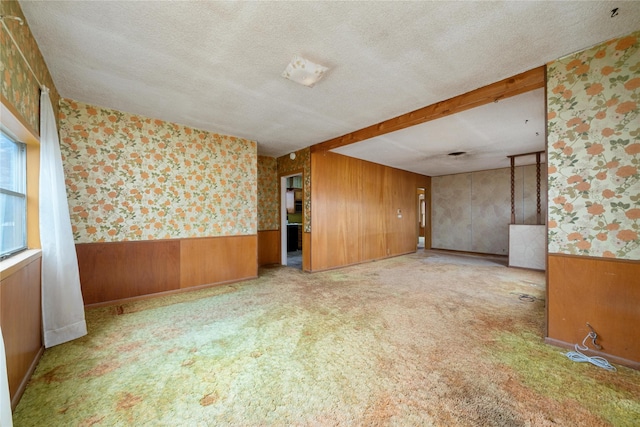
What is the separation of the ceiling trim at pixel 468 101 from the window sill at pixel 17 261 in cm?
394

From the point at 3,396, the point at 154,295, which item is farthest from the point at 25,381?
the point at 154,295

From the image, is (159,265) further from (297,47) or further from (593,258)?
(593,258)

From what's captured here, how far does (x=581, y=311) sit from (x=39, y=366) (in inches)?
174

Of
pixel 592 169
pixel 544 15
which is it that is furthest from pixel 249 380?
pixel 544 15

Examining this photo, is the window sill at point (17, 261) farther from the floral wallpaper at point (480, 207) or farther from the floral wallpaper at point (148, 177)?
the floral wallpaper at point (480, 207)

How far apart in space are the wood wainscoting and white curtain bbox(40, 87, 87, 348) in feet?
14.5

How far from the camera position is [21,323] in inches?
67.8

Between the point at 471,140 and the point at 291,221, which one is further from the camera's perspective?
the point at 291,221

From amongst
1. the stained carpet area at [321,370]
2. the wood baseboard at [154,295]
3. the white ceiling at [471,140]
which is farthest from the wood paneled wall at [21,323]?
the white ceiling at [471,140]

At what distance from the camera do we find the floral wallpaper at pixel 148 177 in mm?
3092

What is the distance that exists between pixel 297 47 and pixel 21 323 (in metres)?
2.86

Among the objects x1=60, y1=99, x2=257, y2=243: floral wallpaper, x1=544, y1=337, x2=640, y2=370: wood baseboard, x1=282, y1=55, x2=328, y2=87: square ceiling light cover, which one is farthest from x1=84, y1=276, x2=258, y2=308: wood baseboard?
x1=544, y1=337, x2=640, y2=370: wood baseboard

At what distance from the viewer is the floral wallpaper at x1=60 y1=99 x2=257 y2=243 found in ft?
10.1

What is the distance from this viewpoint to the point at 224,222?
14.1 ft
